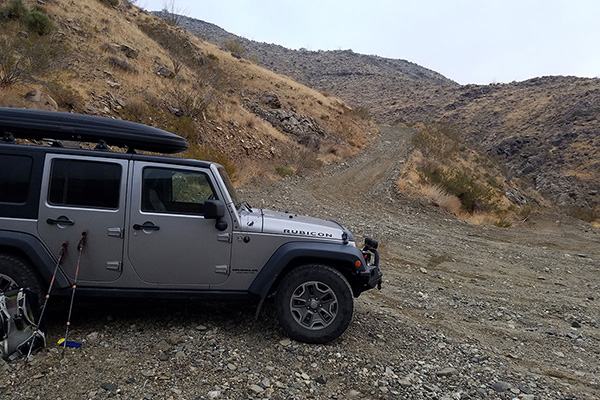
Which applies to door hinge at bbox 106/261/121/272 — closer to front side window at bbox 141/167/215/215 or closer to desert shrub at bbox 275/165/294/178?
front side window at bbox 141/167/215/215

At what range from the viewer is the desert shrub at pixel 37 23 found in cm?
1688

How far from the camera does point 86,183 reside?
12.8 ft

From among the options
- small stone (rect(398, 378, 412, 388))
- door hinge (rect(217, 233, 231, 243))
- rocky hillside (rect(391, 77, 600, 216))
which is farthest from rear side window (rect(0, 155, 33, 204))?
rocky hillside (rect(391, 77, 600, 216))

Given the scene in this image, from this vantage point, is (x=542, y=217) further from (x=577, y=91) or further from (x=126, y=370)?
(x=577, y=91)

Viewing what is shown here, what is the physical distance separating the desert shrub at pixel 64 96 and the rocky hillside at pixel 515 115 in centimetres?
2291

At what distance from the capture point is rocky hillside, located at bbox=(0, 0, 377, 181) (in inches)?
517

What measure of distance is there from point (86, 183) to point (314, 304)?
259 centimetres

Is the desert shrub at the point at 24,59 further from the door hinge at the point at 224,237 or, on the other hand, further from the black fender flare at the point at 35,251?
the door hinge at the point at 224,237

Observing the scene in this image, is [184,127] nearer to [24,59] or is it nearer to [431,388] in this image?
[24,59]

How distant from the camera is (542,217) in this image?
18.2 m

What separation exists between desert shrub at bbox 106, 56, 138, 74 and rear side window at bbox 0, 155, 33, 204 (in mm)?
16265

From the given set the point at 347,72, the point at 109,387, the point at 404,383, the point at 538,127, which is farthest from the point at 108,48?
the point at 347,72

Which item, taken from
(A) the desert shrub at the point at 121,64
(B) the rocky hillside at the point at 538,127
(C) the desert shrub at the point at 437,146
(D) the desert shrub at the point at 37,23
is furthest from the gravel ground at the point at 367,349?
(C) the desert shrub at the point at 437,146

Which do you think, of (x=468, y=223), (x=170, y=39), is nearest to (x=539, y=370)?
(x=468, y=223)
